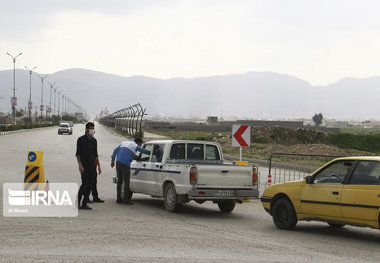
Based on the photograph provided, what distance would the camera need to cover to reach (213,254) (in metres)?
8.67

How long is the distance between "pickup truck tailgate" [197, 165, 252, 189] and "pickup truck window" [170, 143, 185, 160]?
155 centimetres

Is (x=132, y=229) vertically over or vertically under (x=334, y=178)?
under

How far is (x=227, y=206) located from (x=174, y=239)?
4.50 metres

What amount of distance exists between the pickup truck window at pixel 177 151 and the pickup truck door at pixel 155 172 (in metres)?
0.27

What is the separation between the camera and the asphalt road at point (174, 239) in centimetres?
845

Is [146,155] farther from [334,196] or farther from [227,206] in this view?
[334,196]

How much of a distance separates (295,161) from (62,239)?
12.7 meters

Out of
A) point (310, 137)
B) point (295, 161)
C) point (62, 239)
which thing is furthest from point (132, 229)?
point (310, 137)

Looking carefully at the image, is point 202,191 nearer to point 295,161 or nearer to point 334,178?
point 334,178

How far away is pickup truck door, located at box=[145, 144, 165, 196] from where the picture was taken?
14.2 meters

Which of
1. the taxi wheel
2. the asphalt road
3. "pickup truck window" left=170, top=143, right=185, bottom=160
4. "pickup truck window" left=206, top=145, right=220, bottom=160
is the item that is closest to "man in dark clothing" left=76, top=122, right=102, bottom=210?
the asphalt road

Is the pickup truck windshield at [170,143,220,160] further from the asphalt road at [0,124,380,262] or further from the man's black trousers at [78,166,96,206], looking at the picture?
the man's black trousers at [78,166,96,206]

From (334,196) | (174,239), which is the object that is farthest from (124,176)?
(334,196)

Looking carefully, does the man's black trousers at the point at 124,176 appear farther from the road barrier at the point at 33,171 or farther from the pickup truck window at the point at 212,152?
the pickup truck window at the point at 212,152
